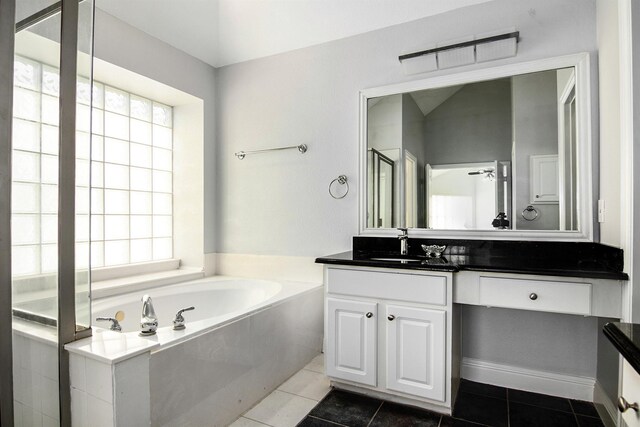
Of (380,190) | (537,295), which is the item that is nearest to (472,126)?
(380,190)

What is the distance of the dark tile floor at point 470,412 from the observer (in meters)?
1.86

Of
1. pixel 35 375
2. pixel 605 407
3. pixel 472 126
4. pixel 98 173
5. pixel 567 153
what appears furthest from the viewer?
pixel 98 173

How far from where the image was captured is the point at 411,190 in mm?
2496

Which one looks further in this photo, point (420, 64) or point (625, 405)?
point (420, 64)

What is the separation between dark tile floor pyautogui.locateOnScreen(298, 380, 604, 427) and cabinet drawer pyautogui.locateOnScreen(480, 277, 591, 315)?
0.63 metres

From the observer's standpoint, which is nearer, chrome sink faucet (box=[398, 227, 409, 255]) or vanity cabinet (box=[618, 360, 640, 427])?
vanity cabinet (box=[618, 360, 640, 427])

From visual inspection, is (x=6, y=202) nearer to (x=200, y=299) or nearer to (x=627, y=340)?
(x=627, y=340)

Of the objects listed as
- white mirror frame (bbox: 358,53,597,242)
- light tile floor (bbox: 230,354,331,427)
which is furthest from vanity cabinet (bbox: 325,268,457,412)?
white mirror frame (bbox: 358,53,597,242)

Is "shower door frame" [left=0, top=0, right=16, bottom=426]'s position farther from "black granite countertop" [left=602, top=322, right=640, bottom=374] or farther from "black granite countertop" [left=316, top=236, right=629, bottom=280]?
"black granite countertop" [left=602, top=322, right=640, bottom=374]

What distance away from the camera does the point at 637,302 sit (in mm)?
1529

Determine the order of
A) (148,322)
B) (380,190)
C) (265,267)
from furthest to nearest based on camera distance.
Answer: (265,267)
(380,190)
(148,322)

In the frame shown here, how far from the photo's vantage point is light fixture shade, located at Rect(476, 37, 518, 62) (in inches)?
86.1

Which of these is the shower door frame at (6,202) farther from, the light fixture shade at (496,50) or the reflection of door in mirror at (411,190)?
the light fixture shade at (496,50)

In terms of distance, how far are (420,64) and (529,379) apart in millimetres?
2110
